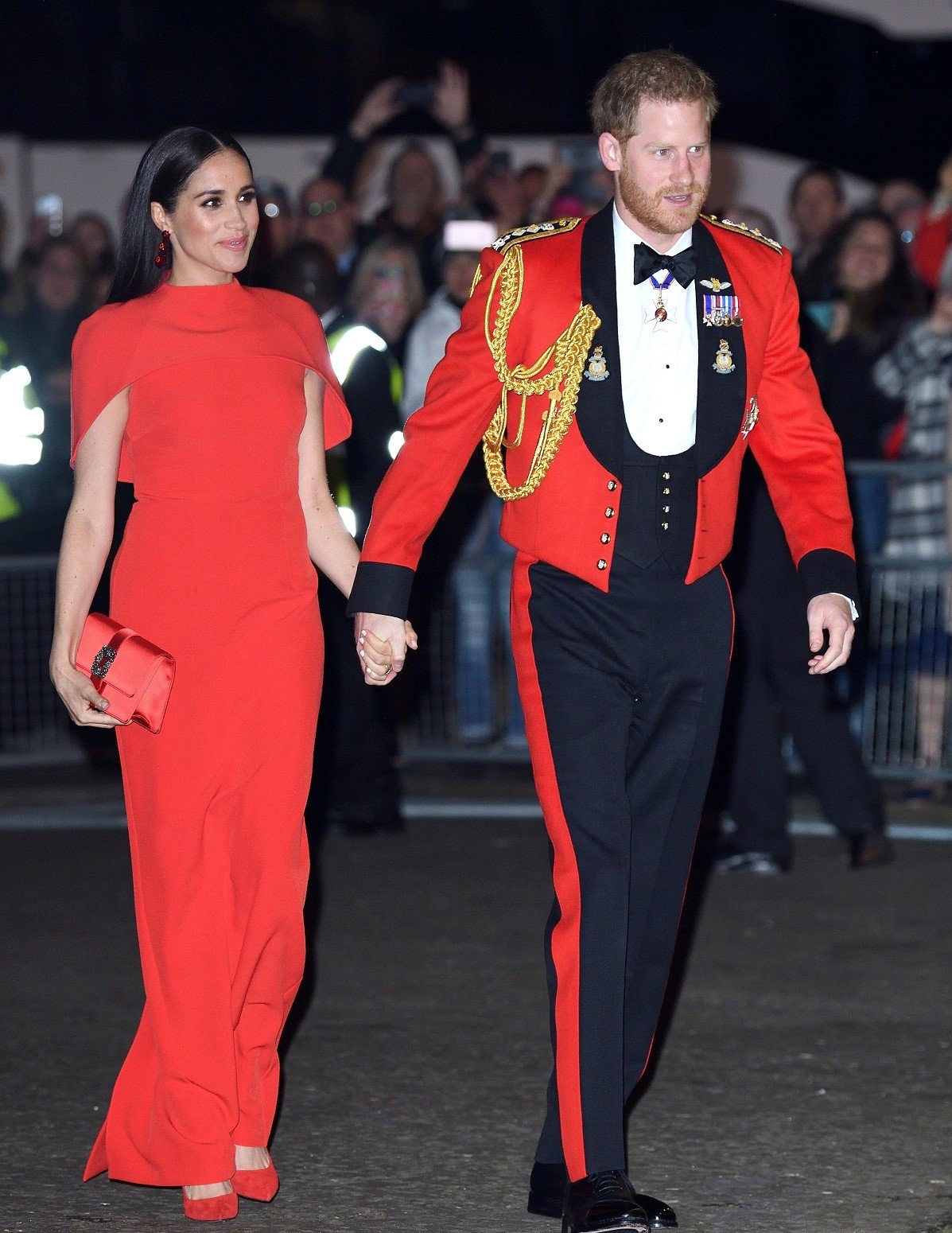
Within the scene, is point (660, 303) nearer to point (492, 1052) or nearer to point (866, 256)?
point (492, 1052)

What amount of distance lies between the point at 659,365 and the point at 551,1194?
1656mm

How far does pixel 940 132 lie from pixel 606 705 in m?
11.9

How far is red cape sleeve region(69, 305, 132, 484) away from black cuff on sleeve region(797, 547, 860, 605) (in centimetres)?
144

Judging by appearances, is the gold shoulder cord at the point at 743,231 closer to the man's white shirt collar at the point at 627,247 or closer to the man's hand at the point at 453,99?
the man's white shirt collar at the point at 627,247

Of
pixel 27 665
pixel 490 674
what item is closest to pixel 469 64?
pixel 490 674

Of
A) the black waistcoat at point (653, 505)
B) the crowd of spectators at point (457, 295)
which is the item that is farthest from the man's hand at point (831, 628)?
the crowd of spectators at point (457, 295)

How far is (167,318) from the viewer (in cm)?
440

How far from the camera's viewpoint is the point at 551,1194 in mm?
4223

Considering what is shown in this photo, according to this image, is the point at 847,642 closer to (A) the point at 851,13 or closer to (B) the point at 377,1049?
(B) the point at 377,1049

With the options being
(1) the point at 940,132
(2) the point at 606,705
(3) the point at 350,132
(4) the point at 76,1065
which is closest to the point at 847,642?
(2) the point at 606,705

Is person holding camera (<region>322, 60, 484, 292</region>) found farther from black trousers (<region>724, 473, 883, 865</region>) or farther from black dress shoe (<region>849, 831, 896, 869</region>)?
black dress shoe (<region>849, 831, 896, 869</region>)

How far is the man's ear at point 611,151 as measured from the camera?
406 cm

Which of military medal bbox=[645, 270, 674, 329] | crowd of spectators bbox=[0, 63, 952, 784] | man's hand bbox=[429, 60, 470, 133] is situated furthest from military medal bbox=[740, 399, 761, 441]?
man's hand bbox=[429, 60, 470, 133]

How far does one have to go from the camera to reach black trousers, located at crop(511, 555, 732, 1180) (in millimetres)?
4105
